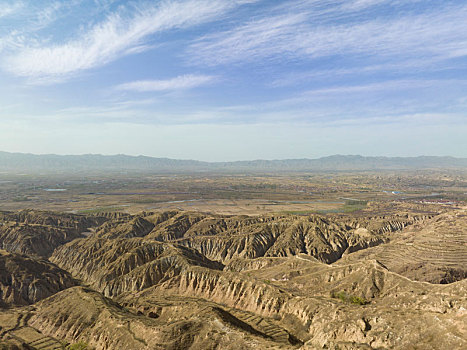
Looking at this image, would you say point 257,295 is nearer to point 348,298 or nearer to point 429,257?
point 348,298

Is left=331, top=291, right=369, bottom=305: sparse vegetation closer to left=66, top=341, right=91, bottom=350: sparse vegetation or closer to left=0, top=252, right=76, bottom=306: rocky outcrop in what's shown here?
left=66, top=341, right=91, bottom=350: sparse vegetation

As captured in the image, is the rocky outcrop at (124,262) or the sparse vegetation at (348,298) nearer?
the sparse vegetation at (348,298)

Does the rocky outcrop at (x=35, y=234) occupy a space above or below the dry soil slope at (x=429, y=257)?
below

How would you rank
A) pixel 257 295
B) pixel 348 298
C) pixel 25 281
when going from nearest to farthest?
Result: pixel 348 298 → pixel 257 295 → pixel 25 281

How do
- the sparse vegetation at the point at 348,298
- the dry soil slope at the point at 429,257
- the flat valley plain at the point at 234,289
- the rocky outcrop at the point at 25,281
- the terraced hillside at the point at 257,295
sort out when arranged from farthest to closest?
the dry soil slope at the point at 429,257, the rocky outcrop at the point at 25,281, the sparse vegetation at the point at 348,298, the flat valley plain at the point at 234,289, the terraced hillside at the point at 257,295

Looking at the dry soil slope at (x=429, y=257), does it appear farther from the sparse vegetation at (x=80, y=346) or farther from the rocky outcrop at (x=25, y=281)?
the rocky outcrop at (x=25, y=281)

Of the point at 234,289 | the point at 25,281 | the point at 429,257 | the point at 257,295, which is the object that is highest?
the point at 429,257

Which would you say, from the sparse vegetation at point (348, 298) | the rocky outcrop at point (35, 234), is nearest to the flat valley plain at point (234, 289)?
the sparse vegetation at point (348, 298)

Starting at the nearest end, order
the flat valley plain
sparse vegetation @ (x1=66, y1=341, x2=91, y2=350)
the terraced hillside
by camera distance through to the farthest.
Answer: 1. the terraced hillside
2. the flat valley plain
3. sparse vegetation @ (x1=66, y1=341, x2=91, y2=350)

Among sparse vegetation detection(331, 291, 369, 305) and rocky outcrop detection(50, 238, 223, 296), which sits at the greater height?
sparse vegetation detection(331, 291, 369, 305)

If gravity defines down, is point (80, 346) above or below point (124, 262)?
below

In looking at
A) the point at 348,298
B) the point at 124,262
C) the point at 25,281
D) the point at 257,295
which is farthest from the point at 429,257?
the point at 25,281

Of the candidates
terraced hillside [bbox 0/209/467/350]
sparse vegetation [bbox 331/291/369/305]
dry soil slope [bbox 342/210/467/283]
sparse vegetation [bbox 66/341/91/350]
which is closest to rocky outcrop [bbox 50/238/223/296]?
terraced hillside [bbox 0/209/467/350]

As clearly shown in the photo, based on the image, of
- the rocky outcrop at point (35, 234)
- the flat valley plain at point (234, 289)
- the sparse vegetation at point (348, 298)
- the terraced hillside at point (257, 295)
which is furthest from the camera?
the rocky outcrop at point (35, 234)
